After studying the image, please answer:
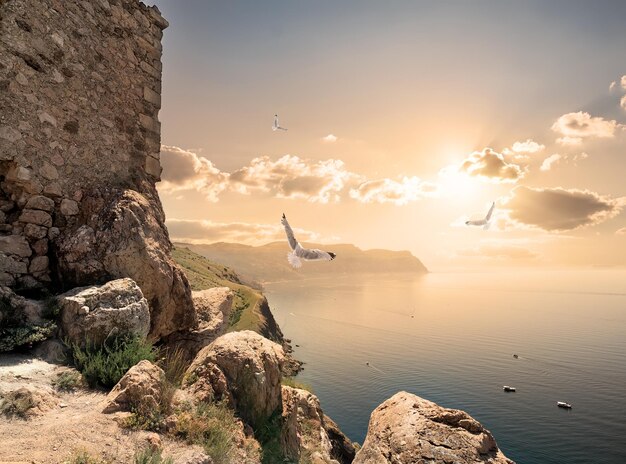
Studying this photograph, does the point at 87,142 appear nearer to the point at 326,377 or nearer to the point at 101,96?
the point at 101,96

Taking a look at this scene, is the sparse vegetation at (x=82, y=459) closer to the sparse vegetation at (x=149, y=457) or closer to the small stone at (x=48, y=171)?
the sparse vegetation at (x=149, y=457)

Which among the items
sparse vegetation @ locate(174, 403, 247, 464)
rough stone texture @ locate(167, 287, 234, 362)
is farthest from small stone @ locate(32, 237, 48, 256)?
sparse vegetation @ locate(174, 403, 247, 464)

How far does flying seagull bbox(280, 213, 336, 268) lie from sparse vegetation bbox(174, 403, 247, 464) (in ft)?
10.4

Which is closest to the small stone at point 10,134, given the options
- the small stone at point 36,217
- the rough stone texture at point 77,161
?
the rough stone texture at point 77,161

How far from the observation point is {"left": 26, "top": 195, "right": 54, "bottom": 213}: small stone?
762 centimetres

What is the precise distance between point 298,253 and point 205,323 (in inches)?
158

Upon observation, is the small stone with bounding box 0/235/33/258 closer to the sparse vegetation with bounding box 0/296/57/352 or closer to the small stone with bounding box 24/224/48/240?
the small stone with bounding box 24/224/48/240

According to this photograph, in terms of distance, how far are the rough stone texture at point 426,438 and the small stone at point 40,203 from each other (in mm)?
9310

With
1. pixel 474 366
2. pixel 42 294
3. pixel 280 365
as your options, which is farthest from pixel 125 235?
pixel 474 366

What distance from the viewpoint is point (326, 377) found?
213 ft

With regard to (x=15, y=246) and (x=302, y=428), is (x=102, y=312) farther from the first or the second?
(x=302, y=428)

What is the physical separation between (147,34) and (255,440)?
36.4 ft

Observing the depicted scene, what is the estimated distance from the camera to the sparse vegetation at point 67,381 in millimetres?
5605

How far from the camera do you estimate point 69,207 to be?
8.19 m
